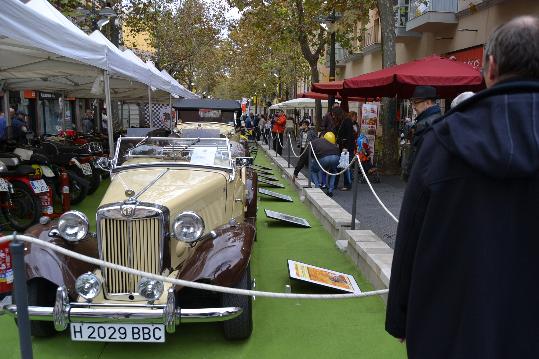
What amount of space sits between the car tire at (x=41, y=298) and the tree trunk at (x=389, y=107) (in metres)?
9.94

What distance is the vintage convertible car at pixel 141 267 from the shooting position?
3.20 metres

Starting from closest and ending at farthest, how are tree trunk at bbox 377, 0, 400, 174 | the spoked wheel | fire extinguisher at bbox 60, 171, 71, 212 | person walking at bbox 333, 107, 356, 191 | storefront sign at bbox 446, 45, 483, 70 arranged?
the spoked wheel → fire extinguisher at bbox 60, 171, 71, 212 → person walking at bbox 333, 107, 356, 191 → tree trunk at bbox 377, 0, 400, 174 → storefront sign at bbox 446, 45, 483, 70

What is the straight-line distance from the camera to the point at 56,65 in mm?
7680

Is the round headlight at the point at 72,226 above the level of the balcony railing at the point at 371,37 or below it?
below

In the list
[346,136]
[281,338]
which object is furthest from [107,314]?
[346,136]

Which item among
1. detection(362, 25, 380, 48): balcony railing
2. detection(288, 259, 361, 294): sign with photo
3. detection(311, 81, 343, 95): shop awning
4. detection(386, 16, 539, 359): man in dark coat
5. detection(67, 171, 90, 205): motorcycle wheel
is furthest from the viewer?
detection(362, 25, 380, 48): balcony railing

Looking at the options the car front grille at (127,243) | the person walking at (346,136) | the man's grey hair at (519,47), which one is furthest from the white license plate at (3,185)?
the person walking at (346,136)

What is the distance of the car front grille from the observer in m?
3.61

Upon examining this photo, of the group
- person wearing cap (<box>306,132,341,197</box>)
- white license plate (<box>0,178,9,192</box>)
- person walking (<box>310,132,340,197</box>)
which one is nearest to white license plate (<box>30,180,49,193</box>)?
white license plate (<box>0,178,9,192</box>)

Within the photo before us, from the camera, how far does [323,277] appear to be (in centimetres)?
472

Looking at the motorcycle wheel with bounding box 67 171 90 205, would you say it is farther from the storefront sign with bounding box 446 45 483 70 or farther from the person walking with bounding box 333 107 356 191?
the storefront sign with bounding box 446 45 483 70

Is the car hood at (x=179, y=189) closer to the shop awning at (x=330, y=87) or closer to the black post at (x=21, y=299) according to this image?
the black post at (x=21, y=299)

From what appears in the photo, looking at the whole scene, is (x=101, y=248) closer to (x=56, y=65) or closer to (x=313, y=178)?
(x=56, y=65)

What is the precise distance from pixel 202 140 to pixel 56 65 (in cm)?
328
